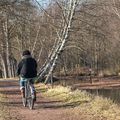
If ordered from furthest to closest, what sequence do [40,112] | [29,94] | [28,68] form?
[29,94] → [28,68] → [40,112]

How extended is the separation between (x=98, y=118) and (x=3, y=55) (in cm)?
4490

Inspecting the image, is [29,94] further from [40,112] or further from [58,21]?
[58,21]

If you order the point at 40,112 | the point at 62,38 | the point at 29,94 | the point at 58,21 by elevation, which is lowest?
the point at 40,112

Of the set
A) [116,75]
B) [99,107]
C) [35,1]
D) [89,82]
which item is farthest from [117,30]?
[99,107]

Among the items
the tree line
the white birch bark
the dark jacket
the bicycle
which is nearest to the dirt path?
the bicycle

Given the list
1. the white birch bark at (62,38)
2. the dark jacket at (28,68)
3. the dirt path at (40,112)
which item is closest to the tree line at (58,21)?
the white birch bark at (62,38)

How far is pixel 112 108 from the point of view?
14.8m

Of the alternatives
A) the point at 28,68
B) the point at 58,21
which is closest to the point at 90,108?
the point at 28,68

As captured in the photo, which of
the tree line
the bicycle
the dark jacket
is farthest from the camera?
the tree line

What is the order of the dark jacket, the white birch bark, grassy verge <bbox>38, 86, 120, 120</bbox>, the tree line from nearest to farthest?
grassy verge <bbox>38, 86, 120, 120</bbox>, the dark jacket, the tree line, the white birch bark

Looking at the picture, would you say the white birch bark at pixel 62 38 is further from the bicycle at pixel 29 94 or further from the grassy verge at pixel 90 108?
the bicycle at pixel 29 94

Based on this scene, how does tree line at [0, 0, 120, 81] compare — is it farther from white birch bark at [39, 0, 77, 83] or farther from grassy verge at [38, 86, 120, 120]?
grassy verge at [38, 86, 120, 120]

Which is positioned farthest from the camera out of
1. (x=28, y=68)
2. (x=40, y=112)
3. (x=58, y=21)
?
(x=58, y=21)

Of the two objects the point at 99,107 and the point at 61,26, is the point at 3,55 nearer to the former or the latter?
the point at 61,26
